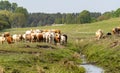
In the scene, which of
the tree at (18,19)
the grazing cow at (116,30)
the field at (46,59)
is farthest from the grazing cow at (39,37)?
the tree at (18,19)

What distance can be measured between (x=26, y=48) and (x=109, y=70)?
9400 millimetres

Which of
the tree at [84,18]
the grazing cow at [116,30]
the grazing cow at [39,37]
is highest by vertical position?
the grazing cow at [39,37]

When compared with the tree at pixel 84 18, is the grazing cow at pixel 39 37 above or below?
above

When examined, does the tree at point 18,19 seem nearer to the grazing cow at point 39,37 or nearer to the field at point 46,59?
the grazing cow at point 39,37

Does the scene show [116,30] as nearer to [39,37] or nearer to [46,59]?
[39,37]

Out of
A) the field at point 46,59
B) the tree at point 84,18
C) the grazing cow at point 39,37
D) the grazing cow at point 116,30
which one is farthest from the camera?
the tree at point 84,18

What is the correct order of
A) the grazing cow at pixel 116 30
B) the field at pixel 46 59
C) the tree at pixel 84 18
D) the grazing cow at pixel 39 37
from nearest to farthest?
the field at pixel 46 59
the grazing cow at pixel 39 37
the grazing cow at pixel 116 30
the tree at pixel 84 18

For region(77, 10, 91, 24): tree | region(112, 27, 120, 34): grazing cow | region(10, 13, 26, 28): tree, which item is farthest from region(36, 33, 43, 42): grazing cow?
region(77, 10, 91, 24): tree

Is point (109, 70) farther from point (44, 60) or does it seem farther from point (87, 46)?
point (87, 46)

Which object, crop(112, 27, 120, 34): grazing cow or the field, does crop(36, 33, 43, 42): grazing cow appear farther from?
crop(112, 27, 120, 34): grazing cow

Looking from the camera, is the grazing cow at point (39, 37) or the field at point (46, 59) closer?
the field at point (46, 59)

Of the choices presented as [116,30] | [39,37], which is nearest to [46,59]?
[39,37]

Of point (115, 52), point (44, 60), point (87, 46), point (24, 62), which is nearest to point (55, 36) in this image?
point (87, 46)

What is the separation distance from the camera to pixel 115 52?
45.3 m
